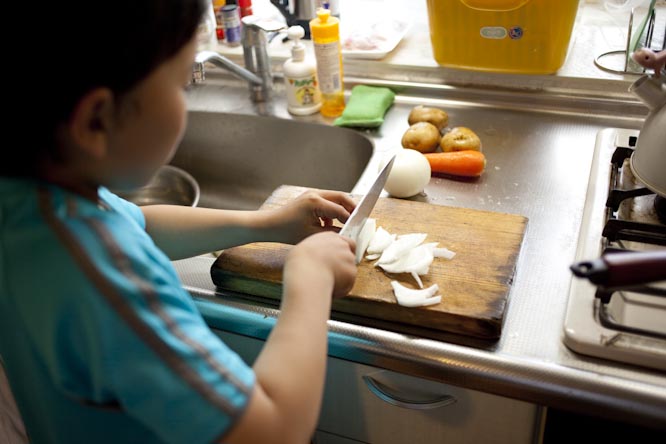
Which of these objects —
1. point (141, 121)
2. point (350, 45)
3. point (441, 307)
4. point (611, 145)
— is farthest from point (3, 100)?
point (350, 45)

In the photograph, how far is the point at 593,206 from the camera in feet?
2.86

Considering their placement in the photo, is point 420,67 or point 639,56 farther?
point 420,67

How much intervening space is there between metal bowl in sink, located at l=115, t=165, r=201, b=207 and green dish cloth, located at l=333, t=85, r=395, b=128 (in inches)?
15.0

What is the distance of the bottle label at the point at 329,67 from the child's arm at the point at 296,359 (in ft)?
2.04

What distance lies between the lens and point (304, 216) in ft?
2.78

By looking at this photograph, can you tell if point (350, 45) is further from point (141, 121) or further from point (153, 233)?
point (141, 121)

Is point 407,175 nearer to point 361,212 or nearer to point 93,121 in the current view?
point 361,212

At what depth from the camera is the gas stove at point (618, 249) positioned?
2.19 ft

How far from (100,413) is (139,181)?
219 mm

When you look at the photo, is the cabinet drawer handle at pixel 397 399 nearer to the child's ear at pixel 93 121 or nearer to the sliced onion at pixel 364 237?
the sliced onion at pixel 364 237

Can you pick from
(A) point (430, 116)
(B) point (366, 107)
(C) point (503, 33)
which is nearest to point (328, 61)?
(B) point (366, 107)

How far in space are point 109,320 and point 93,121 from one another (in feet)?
0.49

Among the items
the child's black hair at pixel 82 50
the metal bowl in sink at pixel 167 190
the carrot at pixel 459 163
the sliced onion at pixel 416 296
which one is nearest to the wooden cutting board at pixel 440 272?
the sliced onion at pixel 416 296

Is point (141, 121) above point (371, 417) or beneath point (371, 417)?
above
